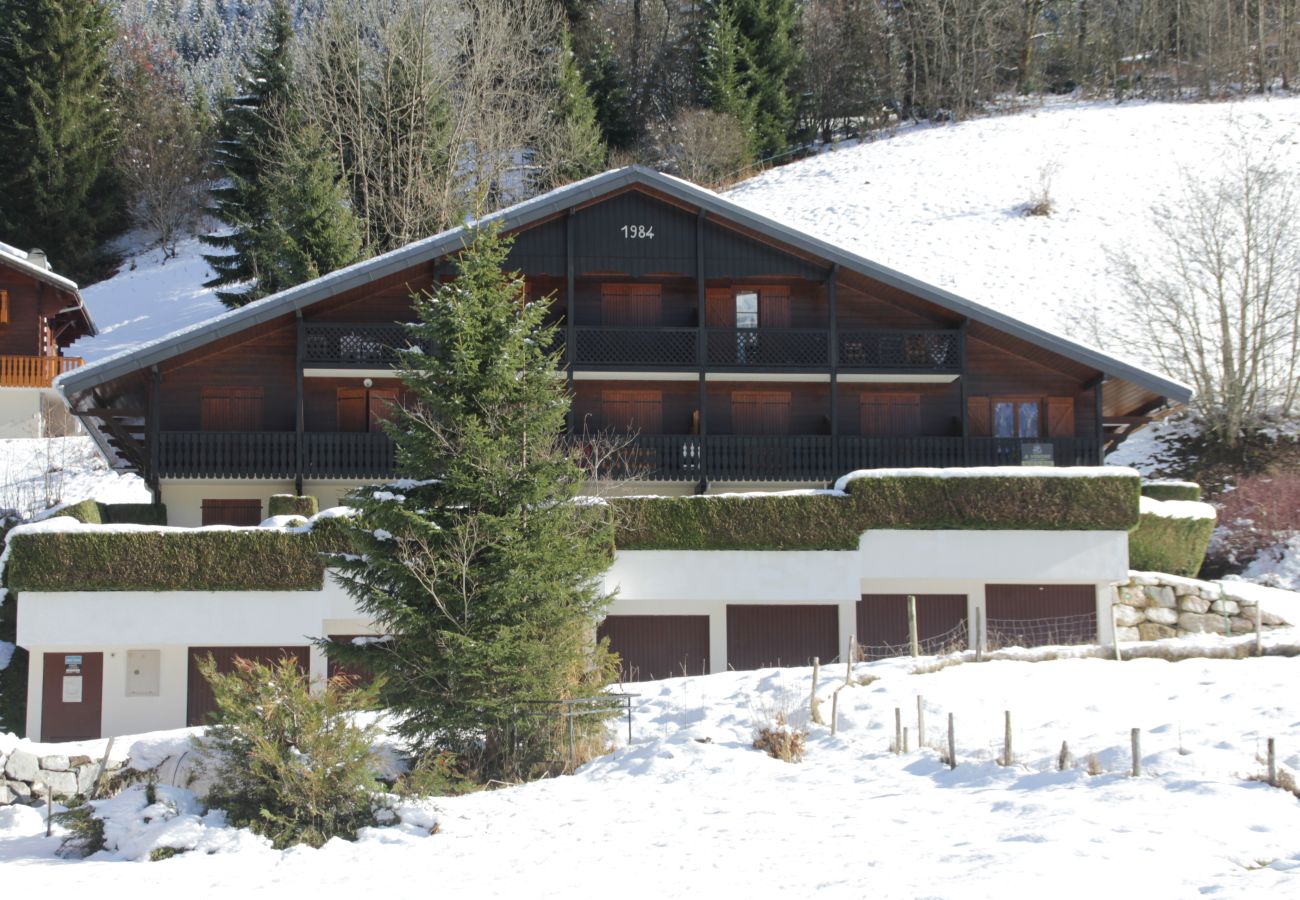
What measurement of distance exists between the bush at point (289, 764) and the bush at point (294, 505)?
10.9 metres

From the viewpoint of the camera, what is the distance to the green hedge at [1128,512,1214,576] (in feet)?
85.8

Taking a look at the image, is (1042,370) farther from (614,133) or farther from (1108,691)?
(614,133)

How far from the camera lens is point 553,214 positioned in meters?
28.1

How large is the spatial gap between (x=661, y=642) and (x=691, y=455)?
194 inches

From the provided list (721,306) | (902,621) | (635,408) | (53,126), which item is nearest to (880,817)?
(902,621)

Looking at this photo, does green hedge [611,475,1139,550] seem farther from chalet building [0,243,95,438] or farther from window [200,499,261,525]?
chalet building [0,243,95,438]

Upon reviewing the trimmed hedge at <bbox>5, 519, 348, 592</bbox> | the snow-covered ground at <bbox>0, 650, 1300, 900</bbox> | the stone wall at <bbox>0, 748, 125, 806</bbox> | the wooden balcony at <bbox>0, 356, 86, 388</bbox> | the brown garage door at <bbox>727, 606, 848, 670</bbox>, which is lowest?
the stone wall at <bbox>0, 748, 125, 806</bbox>

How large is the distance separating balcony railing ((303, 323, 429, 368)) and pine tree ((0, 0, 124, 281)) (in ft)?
112

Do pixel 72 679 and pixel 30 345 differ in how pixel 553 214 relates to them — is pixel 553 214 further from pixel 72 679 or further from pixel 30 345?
pixel 30 345

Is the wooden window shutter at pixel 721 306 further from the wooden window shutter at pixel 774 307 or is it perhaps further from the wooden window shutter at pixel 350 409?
the wooden window shutter at pixel 350 409

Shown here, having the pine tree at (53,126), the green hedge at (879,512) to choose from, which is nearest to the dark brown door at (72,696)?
the green hedge at (879,512)

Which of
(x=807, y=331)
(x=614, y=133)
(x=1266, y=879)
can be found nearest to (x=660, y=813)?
(x=1266, y=879)

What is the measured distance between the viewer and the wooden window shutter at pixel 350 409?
94.9 ft

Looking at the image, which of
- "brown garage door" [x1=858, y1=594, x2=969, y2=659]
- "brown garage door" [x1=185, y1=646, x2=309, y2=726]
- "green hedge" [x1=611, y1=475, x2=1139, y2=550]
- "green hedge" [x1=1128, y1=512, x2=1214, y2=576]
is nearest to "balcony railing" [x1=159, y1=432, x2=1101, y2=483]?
"green hedge" [x1=1128, y1=512, x2=1214, y2=576]
